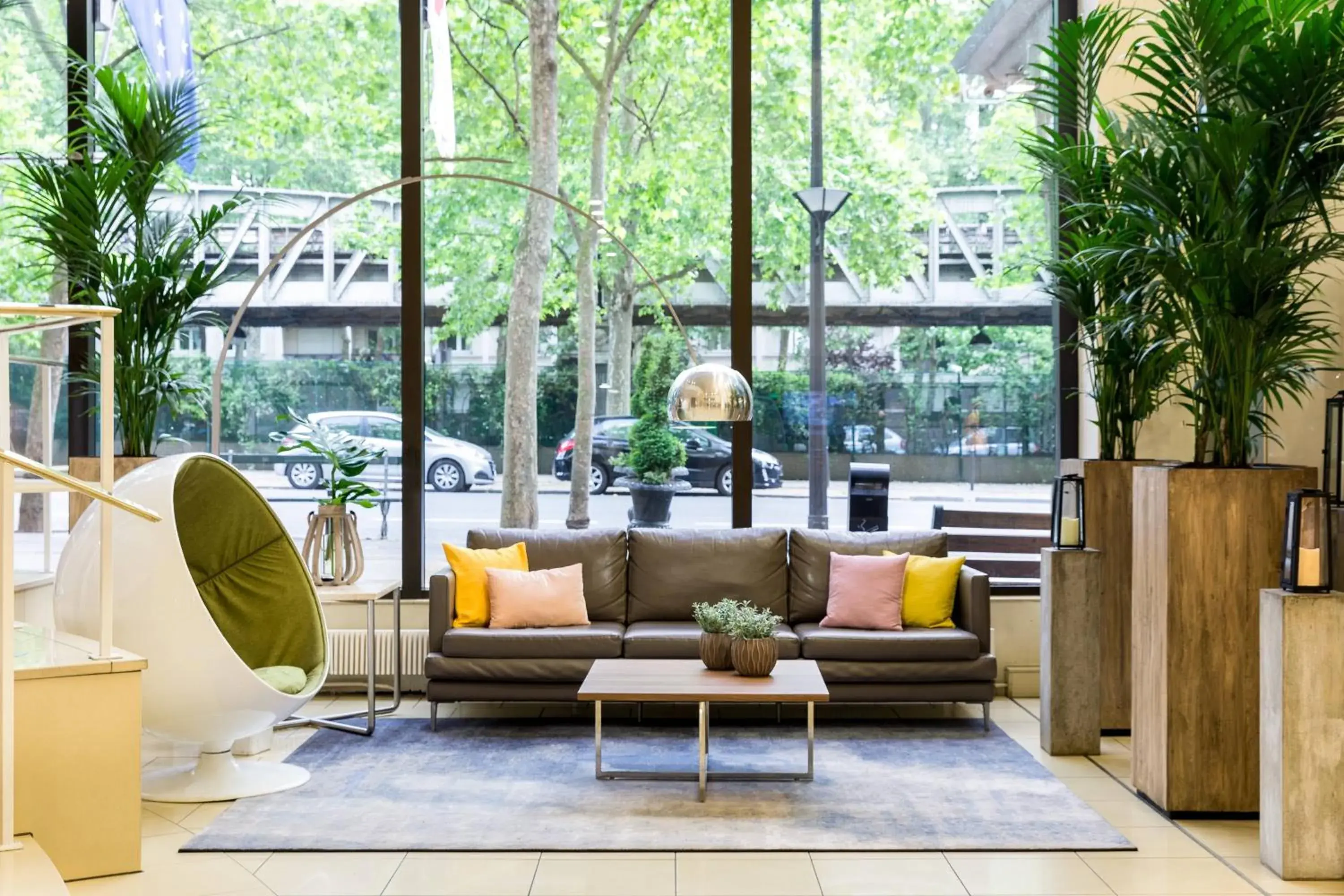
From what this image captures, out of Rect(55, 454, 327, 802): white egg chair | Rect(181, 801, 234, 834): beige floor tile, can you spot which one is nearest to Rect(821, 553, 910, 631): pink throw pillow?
Rect(55, 454, 327, 802): white egg chair

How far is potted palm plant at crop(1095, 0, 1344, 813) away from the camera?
4.42 meters

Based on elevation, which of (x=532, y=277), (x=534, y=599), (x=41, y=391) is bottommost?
(x=534, y=599)

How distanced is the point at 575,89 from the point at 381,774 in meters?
3.70

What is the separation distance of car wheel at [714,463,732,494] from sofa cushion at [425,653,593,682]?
1.51 metres

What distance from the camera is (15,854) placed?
3.51 meters

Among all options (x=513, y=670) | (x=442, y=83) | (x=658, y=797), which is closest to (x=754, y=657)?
(x=658, y=797)

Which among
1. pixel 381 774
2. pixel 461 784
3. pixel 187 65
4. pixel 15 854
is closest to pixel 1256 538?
pixel 461 784

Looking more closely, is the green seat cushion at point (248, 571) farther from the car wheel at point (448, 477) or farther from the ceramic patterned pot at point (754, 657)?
the ceramic patterned pot at point (754, 657)

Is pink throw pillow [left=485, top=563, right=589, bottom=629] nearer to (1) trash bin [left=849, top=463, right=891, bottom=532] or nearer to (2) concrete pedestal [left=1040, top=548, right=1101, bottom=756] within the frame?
(1) trash bin [left=849, top=463, right=891, bottom=532]

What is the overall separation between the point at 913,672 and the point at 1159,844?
5.60 feet

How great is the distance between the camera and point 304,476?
22.8 ft

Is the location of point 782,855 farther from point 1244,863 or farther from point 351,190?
point 351,190

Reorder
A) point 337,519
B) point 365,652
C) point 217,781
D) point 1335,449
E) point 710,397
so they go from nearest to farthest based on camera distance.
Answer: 1. point 710,397
2. point 217,781
3. point 1335,449
4. point 337,519
5. point 365,652

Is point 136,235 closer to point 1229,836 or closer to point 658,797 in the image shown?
point 658,797
